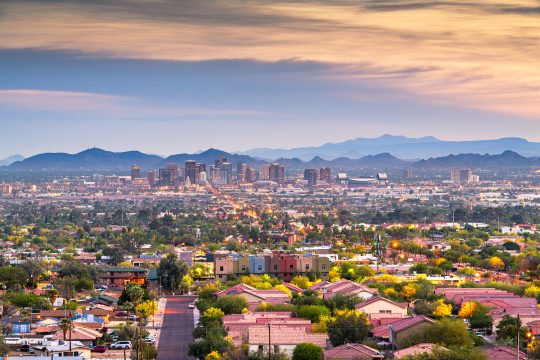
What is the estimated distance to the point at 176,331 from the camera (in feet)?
166

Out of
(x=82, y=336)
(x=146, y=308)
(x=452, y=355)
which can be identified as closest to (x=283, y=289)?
(x=146, y=308)

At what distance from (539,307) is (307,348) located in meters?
17.3

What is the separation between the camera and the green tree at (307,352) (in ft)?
127

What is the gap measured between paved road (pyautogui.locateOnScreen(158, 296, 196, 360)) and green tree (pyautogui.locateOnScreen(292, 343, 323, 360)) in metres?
5.91

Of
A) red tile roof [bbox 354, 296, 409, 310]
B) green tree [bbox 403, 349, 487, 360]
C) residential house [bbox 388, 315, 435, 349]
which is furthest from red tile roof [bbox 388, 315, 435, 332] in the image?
green tree [bbox 403, 349, 487, 360]

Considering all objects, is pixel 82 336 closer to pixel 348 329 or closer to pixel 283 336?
pixel 283 336

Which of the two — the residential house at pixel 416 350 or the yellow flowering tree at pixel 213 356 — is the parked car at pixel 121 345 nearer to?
the yellow flowering tree at pixel 213 356

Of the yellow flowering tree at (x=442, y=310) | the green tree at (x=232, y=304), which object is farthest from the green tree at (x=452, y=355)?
the green tree at (x=232, y=304)

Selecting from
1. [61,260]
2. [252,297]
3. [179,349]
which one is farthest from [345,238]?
[179,349]

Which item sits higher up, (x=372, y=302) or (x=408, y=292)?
(x=372, y=302)

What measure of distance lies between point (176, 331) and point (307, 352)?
12927 mm

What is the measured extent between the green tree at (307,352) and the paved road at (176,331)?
233 inches

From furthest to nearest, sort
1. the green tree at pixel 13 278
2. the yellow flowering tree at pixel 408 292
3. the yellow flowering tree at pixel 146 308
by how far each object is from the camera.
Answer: the green tree at pixel 13 278
the yellow flowering tree at pixel 408 292
the yellow flowering tree at pixel 146 308

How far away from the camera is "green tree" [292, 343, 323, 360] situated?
38.8 metres
